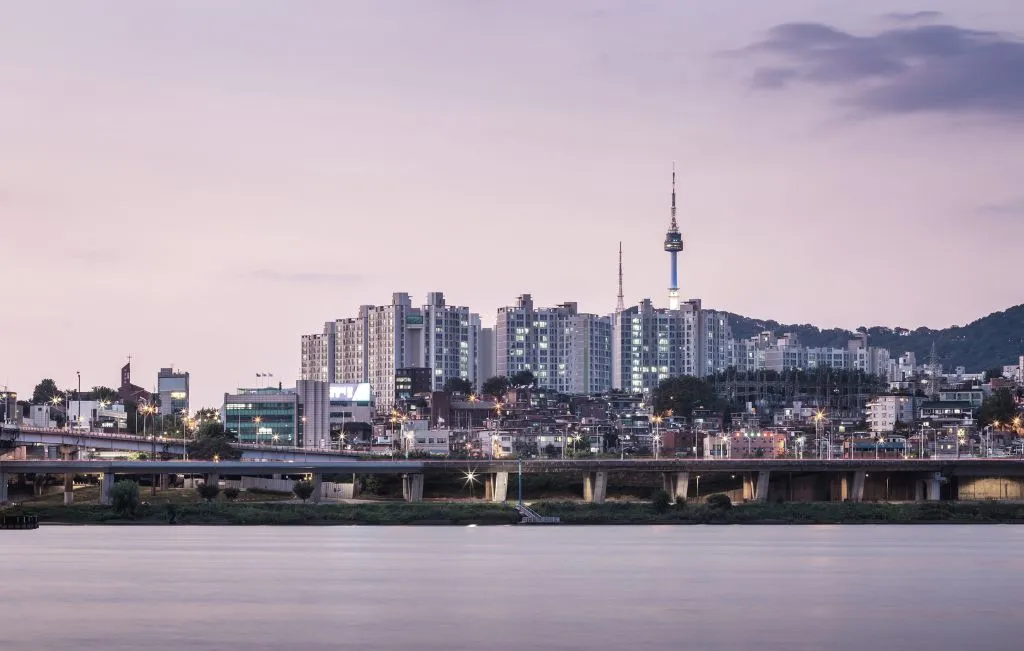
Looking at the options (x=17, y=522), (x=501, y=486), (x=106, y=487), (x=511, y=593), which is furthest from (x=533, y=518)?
(x=511, y=593)

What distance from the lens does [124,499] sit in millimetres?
172000

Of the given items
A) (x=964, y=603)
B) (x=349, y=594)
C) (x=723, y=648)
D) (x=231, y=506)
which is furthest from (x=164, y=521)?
(x=723, y=648)

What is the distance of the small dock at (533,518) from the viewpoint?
174 metres

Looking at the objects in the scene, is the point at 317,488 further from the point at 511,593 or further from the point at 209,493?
the point at 511,593

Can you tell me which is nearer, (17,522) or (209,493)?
(17,522)

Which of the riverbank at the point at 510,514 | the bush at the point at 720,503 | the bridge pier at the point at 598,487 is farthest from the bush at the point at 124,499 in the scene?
the bush at the point at 720,503

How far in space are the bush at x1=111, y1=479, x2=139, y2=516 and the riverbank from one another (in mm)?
665

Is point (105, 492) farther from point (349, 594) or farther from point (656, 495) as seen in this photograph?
point (349, 594)

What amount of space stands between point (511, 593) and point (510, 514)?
8671cm

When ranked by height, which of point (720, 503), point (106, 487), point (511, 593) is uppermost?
point (106, 487)

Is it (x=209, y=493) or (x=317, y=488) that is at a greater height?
(x=317, y=488)

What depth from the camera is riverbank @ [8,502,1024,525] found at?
17462 centimetres

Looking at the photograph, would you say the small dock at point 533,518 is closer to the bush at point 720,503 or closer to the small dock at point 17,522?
the bush at point 720,503

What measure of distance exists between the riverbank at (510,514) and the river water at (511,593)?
21.3 metres
